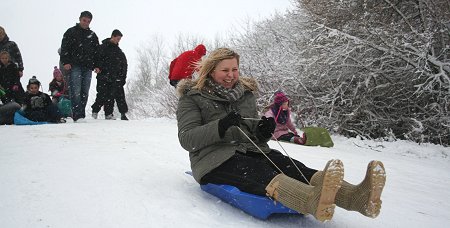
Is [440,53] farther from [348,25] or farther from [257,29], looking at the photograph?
[257,29]

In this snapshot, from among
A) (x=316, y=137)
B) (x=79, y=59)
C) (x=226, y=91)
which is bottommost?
(x=316, y=137)

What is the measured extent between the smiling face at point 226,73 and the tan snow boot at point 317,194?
0.94m

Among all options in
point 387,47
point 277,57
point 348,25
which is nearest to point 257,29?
point 277,57

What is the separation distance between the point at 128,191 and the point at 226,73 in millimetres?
1018

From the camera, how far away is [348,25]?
7.61 meters

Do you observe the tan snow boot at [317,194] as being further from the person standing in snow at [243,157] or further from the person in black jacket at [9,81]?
the person in black jacket at [9,81]

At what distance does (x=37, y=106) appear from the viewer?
598 cm

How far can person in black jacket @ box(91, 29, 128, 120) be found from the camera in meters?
6.70

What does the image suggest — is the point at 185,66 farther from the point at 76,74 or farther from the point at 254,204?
the point at 76,74

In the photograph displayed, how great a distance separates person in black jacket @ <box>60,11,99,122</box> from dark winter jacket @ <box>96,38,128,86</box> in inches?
12.0

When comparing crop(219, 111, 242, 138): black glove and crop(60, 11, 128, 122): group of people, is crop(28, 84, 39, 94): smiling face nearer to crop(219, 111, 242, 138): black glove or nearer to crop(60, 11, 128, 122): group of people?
crop(60, 11, 128, 122): group of people

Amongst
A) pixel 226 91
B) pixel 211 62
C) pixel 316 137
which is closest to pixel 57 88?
pixel 316 137

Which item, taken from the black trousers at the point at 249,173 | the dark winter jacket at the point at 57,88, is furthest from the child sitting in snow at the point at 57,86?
the black trousers at the point at 249,173

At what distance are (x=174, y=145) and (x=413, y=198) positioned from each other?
2.60m
